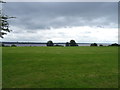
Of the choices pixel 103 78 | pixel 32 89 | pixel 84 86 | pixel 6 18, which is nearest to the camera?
pixel 32 89

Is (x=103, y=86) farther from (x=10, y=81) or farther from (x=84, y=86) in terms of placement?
(x=10, y=81)

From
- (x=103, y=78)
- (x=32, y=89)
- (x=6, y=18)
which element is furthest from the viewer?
(x=6, y=18)

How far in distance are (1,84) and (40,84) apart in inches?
70.9

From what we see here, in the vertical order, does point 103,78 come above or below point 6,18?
below

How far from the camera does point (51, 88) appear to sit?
935 cm

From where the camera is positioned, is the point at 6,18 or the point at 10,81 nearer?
the point at 10,81

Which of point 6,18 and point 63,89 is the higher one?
point 6,18

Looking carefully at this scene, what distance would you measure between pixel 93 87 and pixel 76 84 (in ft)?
2.97

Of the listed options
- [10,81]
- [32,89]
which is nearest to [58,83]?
[32,89]

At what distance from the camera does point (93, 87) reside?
9664 millimetres

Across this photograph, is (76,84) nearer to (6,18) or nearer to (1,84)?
(1,84)

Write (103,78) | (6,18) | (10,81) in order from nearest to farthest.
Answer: (10,81), (103,78), (6,18)

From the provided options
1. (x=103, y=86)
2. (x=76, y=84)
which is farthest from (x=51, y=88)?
(x=103, y=86)

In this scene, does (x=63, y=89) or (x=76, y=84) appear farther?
(x=76, y=84)
